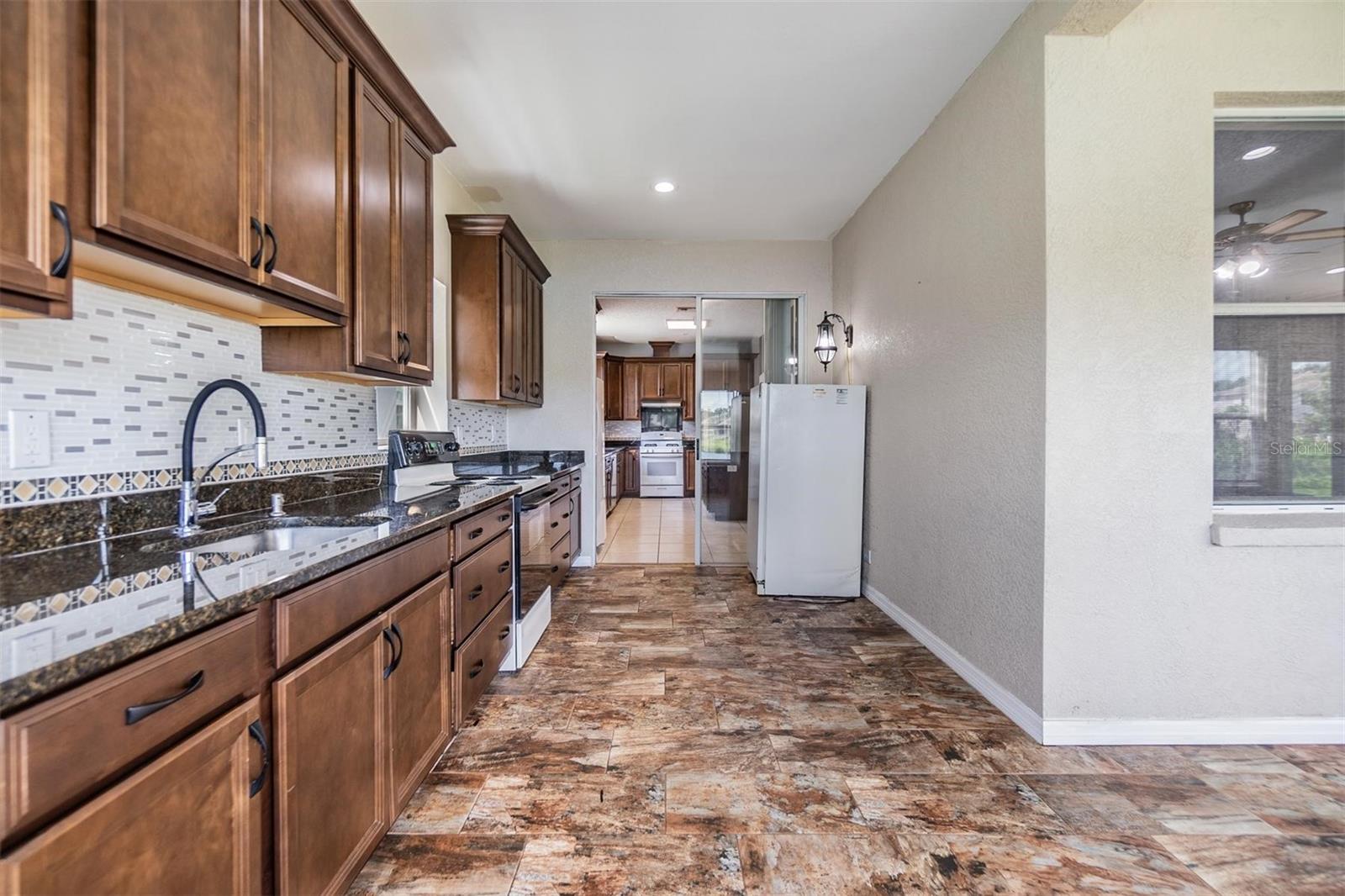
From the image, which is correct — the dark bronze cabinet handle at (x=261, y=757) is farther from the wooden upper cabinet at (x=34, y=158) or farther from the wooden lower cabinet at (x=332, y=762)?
the wooden upper cabinet at (x=34, y=158)

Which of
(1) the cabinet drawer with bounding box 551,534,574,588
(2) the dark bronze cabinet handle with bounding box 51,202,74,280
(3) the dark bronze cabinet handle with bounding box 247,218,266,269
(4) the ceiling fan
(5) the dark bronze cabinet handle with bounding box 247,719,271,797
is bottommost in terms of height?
(1) the cabinet drawer with bounding box 551,534,574,588

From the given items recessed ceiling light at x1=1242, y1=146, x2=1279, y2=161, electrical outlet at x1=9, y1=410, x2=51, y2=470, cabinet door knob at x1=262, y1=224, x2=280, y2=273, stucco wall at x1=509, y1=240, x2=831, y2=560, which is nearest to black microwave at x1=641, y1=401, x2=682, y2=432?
stucco wall at x1=509, y1=240, x2=831, y2=560

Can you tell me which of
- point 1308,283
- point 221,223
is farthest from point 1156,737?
point 221,223

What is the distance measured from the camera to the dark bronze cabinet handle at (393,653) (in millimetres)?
1299

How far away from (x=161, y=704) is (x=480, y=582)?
124 centimetres

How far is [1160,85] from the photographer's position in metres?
1.79

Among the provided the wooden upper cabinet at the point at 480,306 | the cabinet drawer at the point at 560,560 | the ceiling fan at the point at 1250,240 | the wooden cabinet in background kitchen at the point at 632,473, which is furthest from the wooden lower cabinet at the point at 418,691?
the wooden cabinet in background kitchen at the point at 632,473

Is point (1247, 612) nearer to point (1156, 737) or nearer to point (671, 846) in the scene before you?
point (1156, 737)

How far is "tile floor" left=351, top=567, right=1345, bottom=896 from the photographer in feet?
4.29

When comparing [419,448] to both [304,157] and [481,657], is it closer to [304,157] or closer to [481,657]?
[481,657]

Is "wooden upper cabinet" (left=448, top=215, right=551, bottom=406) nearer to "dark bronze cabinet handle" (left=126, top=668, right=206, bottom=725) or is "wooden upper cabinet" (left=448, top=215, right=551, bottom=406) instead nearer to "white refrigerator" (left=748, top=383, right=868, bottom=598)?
"white refrigerator" (left=748, top=383, right=868, bottom=598)

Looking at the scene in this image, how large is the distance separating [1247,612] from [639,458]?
6.94m

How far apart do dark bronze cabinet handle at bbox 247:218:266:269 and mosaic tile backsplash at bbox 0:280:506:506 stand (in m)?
0.36

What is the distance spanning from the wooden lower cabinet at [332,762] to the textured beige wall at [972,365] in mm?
2138
